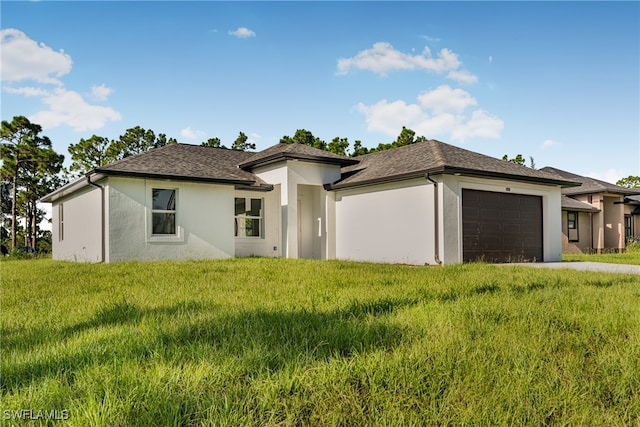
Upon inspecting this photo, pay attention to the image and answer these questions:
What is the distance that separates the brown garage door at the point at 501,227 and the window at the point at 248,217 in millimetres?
7433

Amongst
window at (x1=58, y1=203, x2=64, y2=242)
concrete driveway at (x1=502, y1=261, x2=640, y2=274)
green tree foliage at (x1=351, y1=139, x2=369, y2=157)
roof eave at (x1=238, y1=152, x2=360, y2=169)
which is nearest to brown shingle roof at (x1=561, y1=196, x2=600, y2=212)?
concrete driveway at (x1=502, y1=261, x2=640, y2=274)

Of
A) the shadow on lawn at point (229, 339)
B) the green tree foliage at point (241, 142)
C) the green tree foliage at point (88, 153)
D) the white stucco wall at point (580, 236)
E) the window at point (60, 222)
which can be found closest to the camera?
the shadow on lawn at point (229, 339)

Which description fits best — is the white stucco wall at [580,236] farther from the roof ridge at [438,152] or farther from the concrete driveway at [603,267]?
the roof ridge at [438,152]

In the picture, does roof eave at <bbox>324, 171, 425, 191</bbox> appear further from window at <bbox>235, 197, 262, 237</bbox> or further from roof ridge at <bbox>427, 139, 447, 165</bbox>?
window at <bbox>235, 197, 262, 237</bbox>

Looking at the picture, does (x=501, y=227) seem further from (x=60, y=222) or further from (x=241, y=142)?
(x=241, y=142)

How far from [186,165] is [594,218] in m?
22.1

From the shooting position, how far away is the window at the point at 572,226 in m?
23.0

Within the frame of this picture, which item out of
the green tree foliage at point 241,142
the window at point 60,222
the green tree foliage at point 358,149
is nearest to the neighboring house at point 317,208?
the window at point 60,222

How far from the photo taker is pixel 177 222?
45.3ft

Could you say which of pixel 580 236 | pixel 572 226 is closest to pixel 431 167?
pixel 572 226

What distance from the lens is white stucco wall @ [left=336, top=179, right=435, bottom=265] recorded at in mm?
12938

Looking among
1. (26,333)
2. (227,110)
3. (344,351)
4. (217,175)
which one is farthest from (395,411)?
(227,110)

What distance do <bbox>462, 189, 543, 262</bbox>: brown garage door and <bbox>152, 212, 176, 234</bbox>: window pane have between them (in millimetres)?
9183

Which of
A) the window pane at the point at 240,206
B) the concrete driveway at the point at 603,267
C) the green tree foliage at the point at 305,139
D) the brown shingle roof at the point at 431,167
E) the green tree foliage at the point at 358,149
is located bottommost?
the concrete driveway at the point at 603,267
